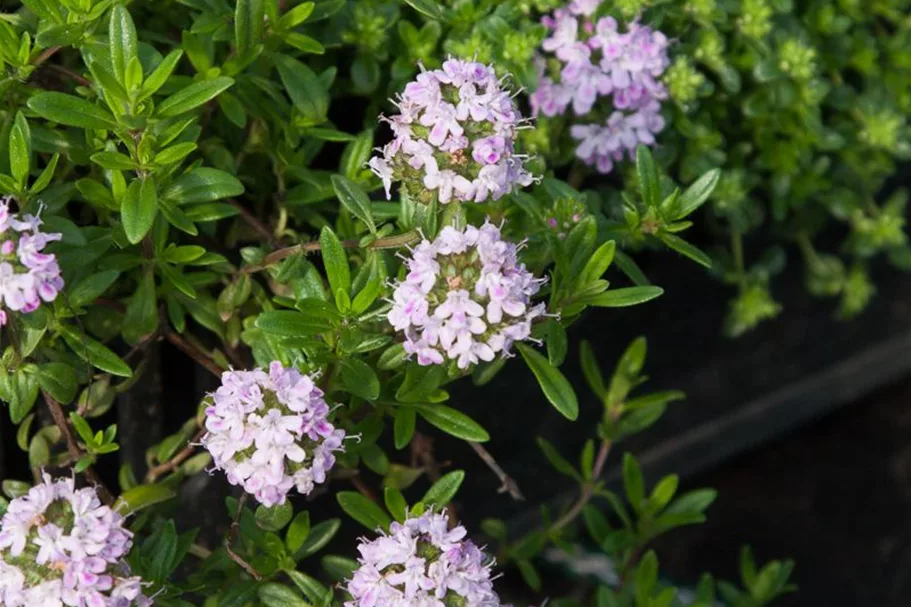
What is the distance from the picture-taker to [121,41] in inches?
45.2

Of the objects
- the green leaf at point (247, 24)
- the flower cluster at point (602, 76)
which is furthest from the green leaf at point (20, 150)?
the flower cluster at point (602, 76)

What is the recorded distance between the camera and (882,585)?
7.56 ft

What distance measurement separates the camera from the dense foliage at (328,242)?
1.04 m

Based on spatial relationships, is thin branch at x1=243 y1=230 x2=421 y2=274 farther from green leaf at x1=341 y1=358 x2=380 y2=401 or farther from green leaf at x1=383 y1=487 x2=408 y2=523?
green leaf at x1=383 y1=487 x2=408 y2=523

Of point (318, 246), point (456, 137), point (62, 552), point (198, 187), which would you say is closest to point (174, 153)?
point (198, 187)

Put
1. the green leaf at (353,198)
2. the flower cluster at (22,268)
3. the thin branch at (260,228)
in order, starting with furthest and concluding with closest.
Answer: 1. the thin branch at (260,228)
2. the green leaf at (353,198)
3. the flower cluster at (22,268)

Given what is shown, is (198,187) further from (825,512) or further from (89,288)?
(825,512)

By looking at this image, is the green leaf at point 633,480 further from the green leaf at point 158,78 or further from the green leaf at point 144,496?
the green leaf at point 158,78

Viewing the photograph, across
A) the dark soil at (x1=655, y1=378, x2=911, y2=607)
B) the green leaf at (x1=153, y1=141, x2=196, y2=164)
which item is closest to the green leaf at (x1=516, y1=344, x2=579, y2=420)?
the green leaf at (x1=153, y1=141, x2=196, y2=164)

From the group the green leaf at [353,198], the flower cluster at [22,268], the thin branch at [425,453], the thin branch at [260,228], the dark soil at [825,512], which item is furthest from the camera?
the dark soil at [825,512]

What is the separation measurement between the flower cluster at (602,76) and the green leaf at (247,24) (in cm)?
33

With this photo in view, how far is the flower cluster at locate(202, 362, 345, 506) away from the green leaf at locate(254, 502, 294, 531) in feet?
0.32

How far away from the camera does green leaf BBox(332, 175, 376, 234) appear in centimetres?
120

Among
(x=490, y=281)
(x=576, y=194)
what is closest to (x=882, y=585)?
(x=576, y=194)
